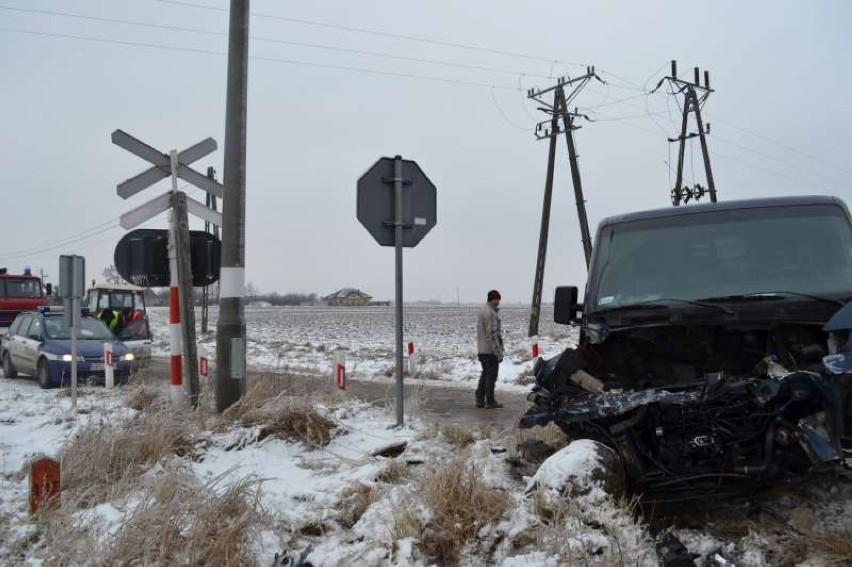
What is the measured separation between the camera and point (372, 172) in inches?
262

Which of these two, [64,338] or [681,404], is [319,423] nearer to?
[681,404]

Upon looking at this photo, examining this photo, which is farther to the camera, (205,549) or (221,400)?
(221,400)

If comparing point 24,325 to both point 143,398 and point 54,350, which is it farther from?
point 143,398

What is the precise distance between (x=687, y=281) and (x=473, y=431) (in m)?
2.32

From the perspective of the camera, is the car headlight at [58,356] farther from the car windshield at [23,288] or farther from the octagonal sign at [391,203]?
the car windshield at [23,288]

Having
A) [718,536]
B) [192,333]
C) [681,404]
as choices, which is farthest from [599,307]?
[192,333]

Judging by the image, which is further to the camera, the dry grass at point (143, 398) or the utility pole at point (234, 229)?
the dry grass at point (143, 398)

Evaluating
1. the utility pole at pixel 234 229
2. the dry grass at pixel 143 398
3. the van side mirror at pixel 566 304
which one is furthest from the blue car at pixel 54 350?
the van side mirror at pixel 566 304

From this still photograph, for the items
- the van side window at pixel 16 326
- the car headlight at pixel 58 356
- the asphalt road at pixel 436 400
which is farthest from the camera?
the van side window at pixel 16 326

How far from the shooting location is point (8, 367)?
627 inches

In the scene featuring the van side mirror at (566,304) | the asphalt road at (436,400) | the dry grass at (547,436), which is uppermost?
the van side mirror at (566,304)

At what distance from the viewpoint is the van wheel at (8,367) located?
15805 millimetres

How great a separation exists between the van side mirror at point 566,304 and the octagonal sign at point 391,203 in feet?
5.76

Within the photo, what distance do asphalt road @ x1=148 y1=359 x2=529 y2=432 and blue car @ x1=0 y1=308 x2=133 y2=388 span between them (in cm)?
128
